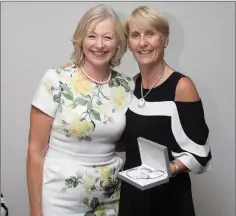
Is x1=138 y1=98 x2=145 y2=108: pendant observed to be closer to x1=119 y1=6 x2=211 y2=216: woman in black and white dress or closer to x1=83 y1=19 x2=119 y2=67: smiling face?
x1=119 y1=6 x2=211 y2=216: woman in black and white dress

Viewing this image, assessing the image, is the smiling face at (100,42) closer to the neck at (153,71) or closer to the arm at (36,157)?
the neck at (153,71)

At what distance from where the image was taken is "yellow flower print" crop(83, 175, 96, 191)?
129cm

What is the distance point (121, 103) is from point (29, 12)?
0.81 meters

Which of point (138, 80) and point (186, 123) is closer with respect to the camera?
point (186, 123)

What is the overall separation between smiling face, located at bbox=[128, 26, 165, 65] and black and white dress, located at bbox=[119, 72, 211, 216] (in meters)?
0.10

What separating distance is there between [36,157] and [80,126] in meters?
0.21

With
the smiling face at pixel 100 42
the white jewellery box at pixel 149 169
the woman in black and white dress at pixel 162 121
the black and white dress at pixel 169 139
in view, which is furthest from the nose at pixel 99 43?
the white jewellery box at pixel 149 169

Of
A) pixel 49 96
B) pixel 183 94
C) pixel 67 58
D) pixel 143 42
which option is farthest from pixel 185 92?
pixel 67 58

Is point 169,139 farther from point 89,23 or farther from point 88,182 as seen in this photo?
point 89,23

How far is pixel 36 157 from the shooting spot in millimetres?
1303

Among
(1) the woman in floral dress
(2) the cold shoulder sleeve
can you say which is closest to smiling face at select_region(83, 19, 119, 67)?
(1) the woman in floral dress

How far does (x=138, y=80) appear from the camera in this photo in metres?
1.41

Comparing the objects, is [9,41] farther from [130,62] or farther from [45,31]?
[130,62]

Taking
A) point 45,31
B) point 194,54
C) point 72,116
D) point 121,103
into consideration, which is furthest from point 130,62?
point 72,116
